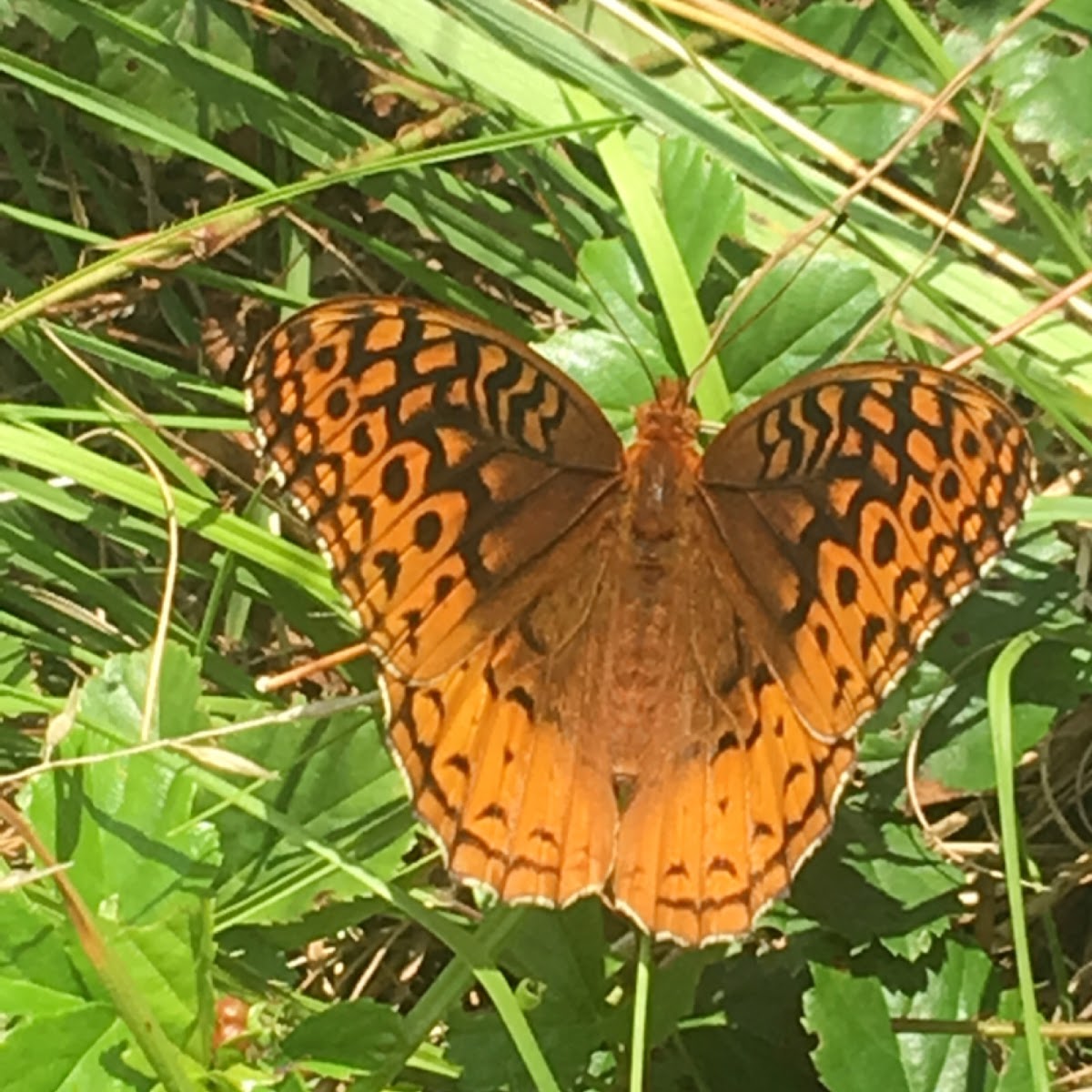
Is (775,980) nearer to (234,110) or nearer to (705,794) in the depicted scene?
(705,794)

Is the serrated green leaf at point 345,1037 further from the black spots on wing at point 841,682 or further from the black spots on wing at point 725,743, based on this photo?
the black spots on wing at point 841,682

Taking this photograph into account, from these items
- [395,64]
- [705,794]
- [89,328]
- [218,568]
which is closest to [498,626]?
[705,794]

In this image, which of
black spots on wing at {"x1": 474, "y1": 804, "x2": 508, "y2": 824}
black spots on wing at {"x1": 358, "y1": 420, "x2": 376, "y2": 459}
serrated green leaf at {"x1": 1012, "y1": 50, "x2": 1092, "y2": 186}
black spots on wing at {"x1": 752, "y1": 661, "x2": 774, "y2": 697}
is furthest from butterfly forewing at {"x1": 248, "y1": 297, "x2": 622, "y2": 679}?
serrated green leaf at {"x1": 1012, "y1": 50, "x2": 1092, "y2": 186}

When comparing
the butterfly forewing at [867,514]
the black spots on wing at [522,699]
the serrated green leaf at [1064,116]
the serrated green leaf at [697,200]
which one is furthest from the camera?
the serrated green leaf at [1064,116]

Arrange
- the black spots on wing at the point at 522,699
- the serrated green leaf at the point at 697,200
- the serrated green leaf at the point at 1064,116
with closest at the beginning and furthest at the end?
the black spots on wing at the point at 522,699
the serrated green leaf at the point at 697,200
the serrated green leaf at the point at 1064,116

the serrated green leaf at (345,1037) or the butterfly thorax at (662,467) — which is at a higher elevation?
the butterfly thorax at (662,467)

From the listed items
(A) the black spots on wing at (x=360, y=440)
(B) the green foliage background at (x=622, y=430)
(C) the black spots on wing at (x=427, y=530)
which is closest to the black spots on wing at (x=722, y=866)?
(B) the green foliage background at (x=622, y=430)
